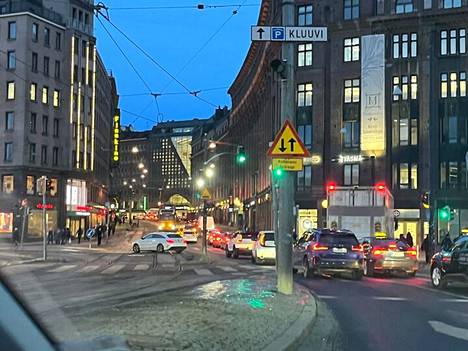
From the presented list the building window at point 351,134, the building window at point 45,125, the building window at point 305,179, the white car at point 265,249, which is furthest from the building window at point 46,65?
the white car at point 265,249

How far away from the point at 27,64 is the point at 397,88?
29.6 metres

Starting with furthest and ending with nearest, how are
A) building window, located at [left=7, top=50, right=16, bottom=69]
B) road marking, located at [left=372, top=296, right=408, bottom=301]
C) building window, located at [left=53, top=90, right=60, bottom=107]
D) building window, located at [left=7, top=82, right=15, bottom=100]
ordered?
1. building window, located at [left=53, top=90, right=60, bottom=107]
2. building window, located at [left=7, top=82, right=15, bottom=100]
3. building window, located at [left=7, top=50, right=16, bottom=69]
4. road marking, located at [left=372, top=296, right=408, bottom=301]

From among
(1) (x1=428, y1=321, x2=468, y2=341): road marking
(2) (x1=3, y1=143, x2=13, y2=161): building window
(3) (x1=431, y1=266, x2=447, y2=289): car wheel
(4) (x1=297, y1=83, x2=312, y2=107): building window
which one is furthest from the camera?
(4) (x1=297, y1=83, x2=312, y2=107): building window

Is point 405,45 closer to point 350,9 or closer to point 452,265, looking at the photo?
point 350,9

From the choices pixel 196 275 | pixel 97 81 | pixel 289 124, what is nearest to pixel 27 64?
pixel 97 81

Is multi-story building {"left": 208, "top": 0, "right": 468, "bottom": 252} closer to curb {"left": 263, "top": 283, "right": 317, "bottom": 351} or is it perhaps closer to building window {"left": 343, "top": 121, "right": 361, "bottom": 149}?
building window {"left": 343, "top": 121, "right": 361, "bottom": 149}

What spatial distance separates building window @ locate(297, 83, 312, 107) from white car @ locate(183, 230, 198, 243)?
16568mm

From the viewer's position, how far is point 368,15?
54.8 m

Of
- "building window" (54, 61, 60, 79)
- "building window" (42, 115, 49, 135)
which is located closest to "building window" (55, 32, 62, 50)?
"building window" (54, 61, 60, 79)

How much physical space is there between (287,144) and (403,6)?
44627 millimetres

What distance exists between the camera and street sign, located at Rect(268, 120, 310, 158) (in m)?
13.6

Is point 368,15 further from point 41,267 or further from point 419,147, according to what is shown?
point 41,267

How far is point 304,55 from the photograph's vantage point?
187 feet

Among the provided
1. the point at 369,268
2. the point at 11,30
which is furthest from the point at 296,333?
the point at 11,30
